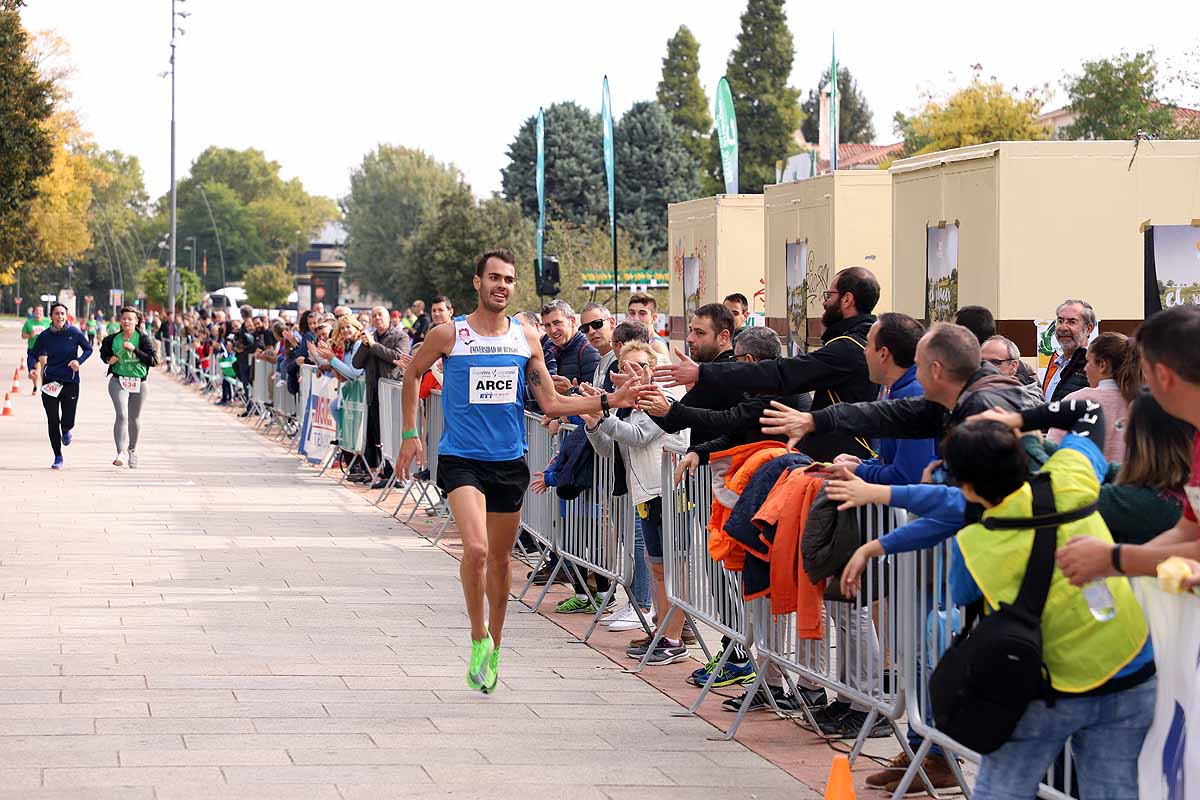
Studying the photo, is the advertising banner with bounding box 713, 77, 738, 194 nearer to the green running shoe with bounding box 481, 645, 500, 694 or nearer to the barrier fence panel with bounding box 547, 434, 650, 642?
the barrier fence panel with bounding box 547, 434, 650, 642

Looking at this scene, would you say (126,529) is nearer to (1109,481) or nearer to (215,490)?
(215,490)

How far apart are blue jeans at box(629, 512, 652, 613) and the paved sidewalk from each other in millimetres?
533

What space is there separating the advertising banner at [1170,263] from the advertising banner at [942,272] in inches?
62.8

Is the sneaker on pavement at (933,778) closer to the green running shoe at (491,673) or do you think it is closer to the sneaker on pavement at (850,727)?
the sneaker on pavement at (850,727)

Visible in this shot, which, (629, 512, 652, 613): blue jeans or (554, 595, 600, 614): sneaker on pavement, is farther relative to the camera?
(554, 595, 600, 614): sneaker on pavement

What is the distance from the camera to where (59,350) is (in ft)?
66.1

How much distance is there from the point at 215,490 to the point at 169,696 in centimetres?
1034

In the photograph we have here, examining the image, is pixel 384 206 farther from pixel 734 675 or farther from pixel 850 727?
pixel 850 727

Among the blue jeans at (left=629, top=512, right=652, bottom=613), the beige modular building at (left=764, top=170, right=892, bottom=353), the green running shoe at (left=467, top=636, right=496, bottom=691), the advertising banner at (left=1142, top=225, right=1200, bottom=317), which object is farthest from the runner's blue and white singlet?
the beige modular building at (left=764, top=170, right=892, bottom=353)

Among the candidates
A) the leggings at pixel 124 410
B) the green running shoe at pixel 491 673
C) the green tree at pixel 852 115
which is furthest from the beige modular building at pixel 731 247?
the green tree at pixel 852 115

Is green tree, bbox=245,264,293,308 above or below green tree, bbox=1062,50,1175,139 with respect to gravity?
below

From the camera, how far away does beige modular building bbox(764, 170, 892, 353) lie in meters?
17.4

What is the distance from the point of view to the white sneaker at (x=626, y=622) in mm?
9802

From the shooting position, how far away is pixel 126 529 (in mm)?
13922
